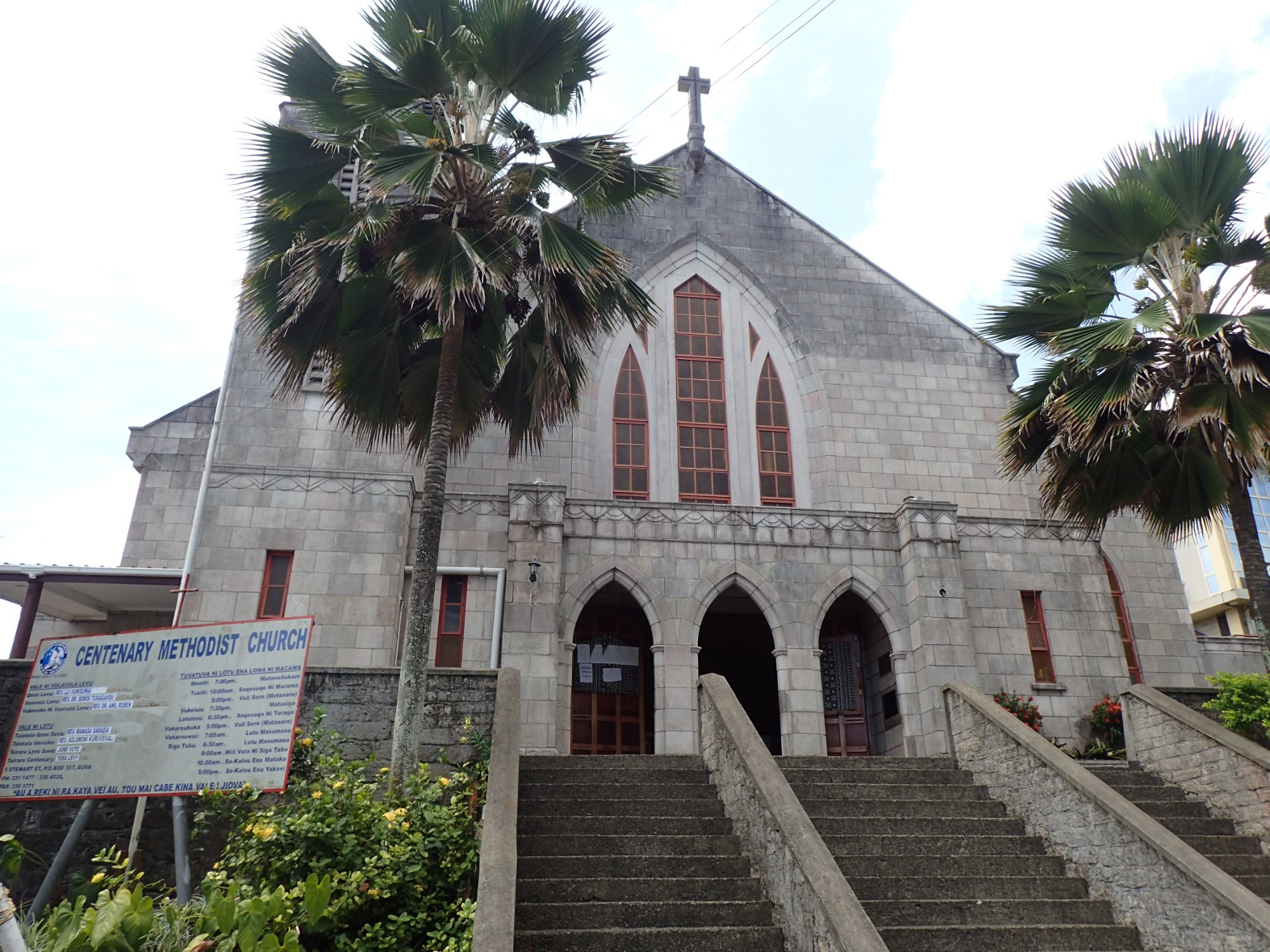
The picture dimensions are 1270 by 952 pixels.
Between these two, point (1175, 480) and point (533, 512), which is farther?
point (533, 512)

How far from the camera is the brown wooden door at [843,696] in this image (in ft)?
52.3

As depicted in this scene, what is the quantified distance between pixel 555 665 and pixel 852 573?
5007mm

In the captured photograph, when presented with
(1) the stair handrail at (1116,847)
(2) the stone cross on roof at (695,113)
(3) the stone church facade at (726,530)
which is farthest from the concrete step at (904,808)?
(2) the stone cross on roof at (695,113)

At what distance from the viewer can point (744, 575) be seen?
1491cm

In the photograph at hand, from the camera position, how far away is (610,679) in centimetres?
1587

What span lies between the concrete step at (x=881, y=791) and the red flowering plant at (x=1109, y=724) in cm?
528

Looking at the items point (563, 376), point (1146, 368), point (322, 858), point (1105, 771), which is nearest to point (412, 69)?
point (563, 376)

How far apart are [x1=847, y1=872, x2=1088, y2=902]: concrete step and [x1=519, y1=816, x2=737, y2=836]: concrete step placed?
1.30 m

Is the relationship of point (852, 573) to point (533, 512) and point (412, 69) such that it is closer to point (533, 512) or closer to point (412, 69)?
point (533, 512)

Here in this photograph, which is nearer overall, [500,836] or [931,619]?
[500,836]

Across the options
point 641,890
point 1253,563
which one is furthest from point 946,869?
point 1253,563

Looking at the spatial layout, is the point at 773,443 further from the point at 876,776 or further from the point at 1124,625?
the point at 876,776

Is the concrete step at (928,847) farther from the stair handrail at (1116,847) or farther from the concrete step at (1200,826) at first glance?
the concrete step at (1200,826)

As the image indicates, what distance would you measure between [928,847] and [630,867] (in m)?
2.84
